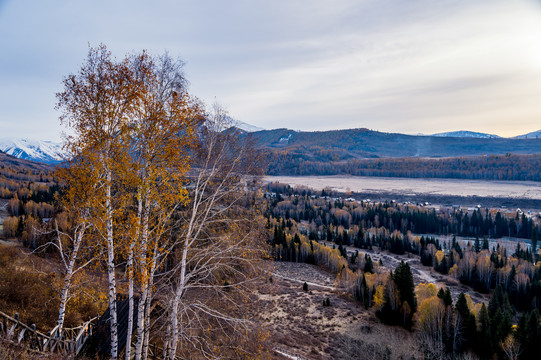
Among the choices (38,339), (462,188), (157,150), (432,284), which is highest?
(157,150)

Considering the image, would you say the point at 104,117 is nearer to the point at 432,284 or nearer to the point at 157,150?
the point at 157,150

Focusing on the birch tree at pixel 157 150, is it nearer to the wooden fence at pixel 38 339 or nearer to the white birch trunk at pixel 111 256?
the white birch trunk at pixel 111 256

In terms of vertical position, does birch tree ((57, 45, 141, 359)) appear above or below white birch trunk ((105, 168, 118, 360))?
above

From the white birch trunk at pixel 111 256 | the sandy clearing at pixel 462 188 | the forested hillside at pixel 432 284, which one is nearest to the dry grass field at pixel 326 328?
the forested hillside at pixel 432 284

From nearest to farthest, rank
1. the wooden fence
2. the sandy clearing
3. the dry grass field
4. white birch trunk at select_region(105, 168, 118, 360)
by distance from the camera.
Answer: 1. white birch trunk at select_region(105, 168, 118, 360)
2. the wooden fence
3. the dry grass field
4. the sandy clearing

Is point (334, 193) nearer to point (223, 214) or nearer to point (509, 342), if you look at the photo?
point (509, 342)

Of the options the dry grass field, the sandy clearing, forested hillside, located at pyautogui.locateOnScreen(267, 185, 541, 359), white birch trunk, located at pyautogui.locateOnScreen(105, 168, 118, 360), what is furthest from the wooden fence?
the sandy clearing

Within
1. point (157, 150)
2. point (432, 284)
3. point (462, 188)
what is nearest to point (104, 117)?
point (157, 150)

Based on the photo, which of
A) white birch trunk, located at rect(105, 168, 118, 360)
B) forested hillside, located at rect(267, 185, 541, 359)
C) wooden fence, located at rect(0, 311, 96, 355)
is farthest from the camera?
forested hillside, located at rect(267, 185, 541, 359)

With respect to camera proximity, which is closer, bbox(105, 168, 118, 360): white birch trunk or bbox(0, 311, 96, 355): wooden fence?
bbox(105, 168, 118, 360): white birch trunk

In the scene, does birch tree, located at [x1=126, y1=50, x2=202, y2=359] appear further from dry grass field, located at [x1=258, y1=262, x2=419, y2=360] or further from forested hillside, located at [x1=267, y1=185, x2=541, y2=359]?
forested hillside, located at [x1=267, y1=185, x2=541, y2=359]

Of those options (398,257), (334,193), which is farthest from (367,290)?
(334,193)

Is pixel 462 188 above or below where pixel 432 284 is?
above

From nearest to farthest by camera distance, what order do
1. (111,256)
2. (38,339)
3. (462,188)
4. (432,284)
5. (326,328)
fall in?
(111,256) → (38,339) → (326,328) → (432,284) → (462,188)
